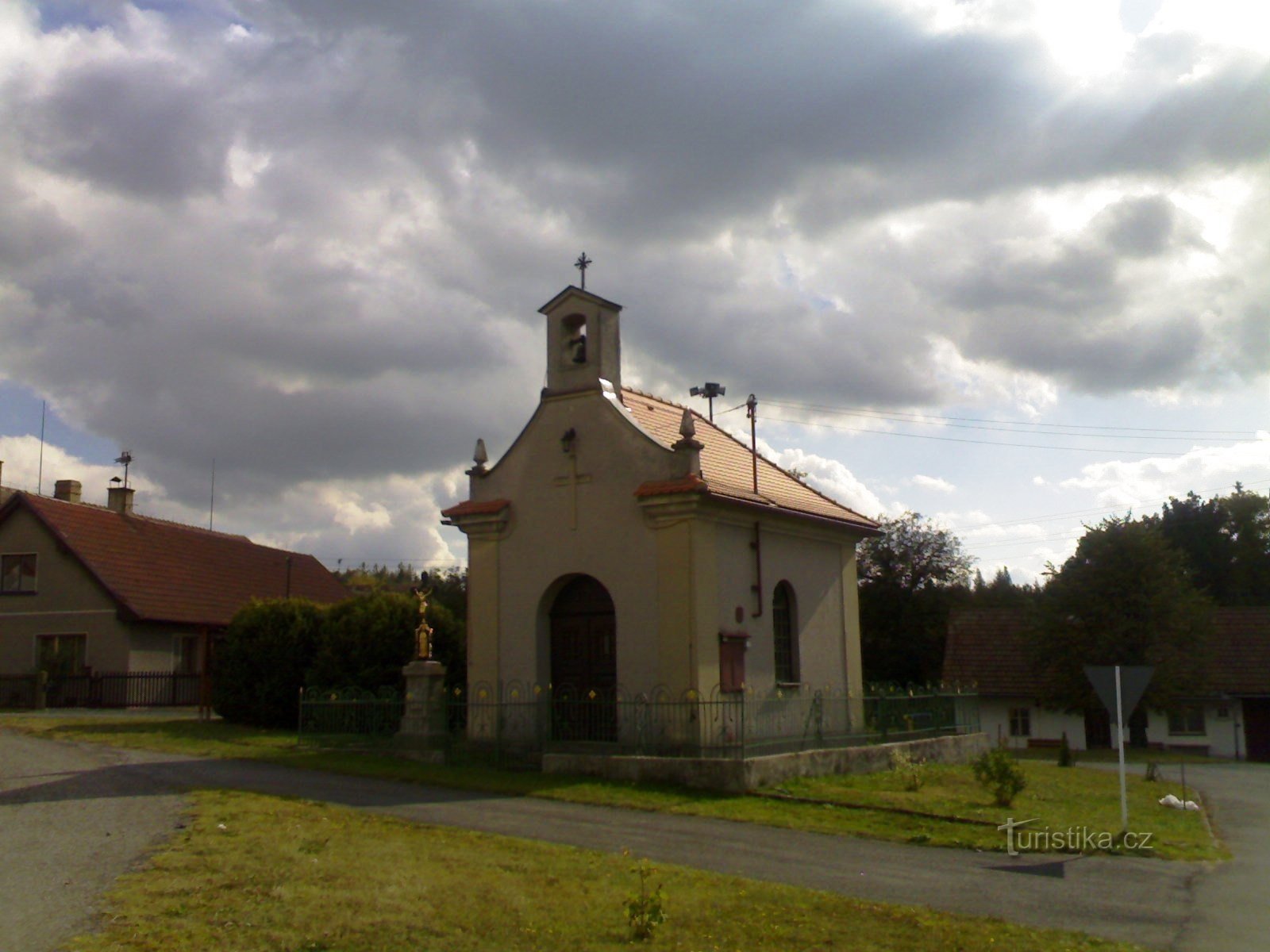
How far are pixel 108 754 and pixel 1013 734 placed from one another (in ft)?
116

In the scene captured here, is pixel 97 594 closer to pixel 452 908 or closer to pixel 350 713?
pixel 350 713

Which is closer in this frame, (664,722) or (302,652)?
(664,722)

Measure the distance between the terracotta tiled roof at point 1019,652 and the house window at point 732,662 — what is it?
28166mm

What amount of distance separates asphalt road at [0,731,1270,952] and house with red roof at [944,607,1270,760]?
27.5 meters

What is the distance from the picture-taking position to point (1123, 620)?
42969 mm

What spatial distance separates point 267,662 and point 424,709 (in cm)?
871

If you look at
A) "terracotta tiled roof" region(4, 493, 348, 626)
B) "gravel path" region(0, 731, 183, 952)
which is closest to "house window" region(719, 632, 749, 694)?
"gravel path" region(0, 731, 183, 952)

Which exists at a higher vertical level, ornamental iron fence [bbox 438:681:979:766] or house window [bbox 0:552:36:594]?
house window [bbox 0:552:36:594]

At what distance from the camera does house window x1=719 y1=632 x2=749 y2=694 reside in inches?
760

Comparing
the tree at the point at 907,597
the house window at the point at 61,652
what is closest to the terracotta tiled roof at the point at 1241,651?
the tree at the point at 907,597

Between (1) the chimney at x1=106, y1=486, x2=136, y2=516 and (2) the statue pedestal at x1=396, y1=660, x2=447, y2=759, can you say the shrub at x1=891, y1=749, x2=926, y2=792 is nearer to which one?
(2) the statue pedestal at x1=396, y1=660, x2=447, y2=759

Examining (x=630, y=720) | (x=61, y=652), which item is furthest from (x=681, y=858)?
(x=61, y=652)

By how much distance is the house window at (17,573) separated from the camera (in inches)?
1452

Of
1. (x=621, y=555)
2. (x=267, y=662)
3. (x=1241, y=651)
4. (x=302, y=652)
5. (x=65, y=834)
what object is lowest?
(x=65, y=834)
